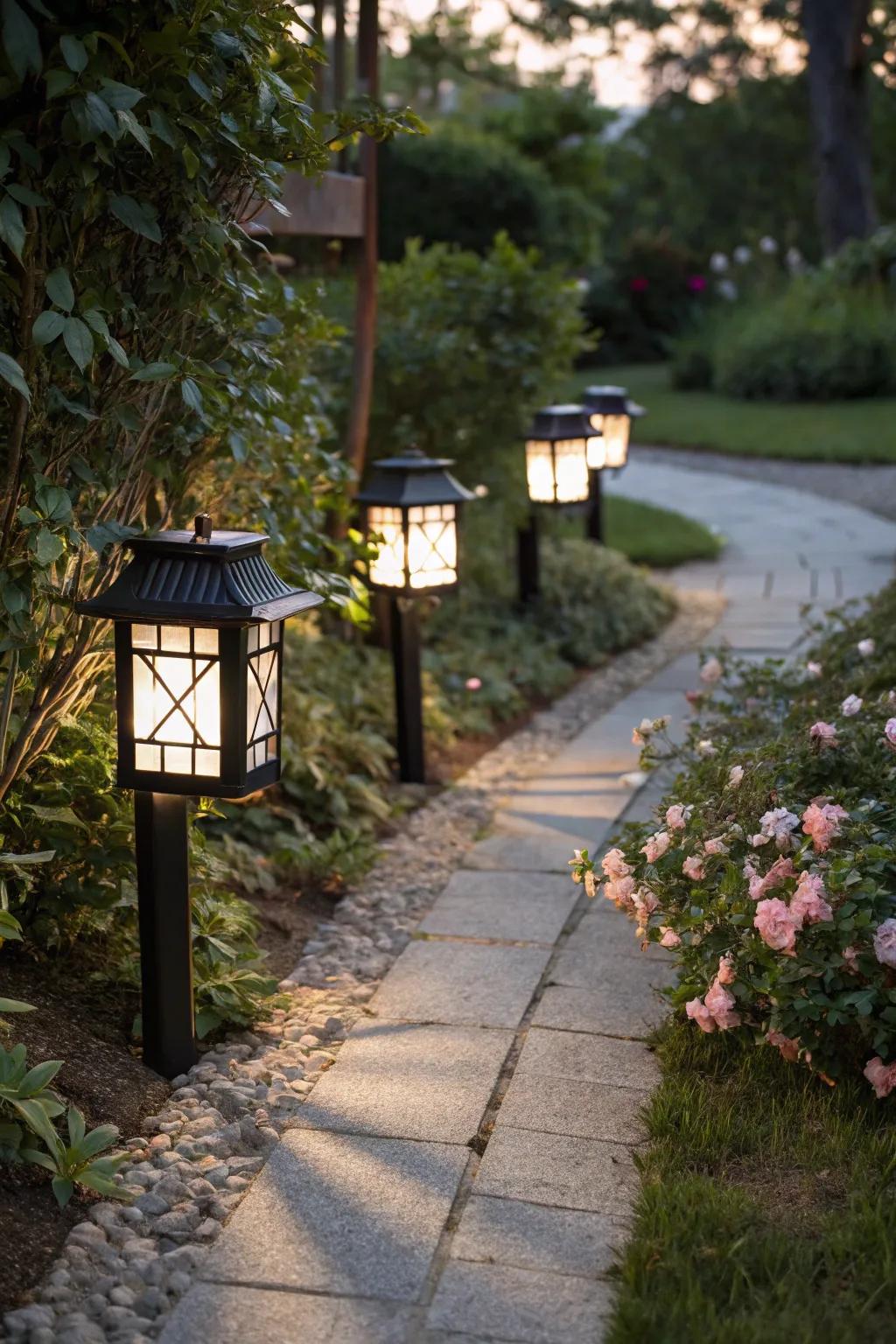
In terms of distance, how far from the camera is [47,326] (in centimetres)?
249

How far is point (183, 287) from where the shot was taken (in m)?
2.90

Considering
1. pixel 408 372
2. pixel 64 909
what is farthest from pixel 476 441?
pixel 64 909

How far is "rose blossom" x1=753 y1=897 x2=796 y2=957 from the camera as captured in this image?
105 inches

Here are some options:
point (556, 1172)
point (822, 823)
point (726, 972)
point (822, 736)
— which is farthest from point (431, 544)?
point (556, 1172)

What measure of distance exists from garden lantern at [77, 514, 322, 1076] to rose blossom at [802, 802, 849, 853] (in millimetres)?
1115

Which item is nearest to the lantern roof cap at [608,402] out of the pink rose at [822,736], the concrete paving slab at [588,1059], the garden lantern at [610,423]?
→ the garden lantern at [610,423]

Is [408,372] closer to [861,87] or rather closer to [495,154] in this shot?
[495,154]

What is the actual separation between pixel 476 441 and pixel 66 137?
4929mm

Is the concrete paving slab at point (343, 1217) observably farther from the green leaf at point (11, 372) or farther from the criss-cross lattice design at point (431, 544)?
the criss-cross lattice design at point (431, 544)

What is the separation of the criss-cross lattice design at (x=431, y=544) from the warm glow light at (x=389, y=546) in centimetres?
4

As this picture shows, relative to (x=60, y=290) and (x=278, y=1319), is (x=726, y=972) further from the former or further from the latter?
(x=60, y=290)

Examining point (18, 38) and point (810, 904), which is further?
point (810, 904)

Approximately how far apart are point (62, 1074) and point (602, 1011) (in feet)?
4.12

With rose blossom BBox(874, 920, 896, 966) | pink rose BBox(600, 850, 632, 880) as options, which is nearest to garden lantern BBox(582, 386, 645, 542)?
pink rose BBox(600, 850, 632, 880)
